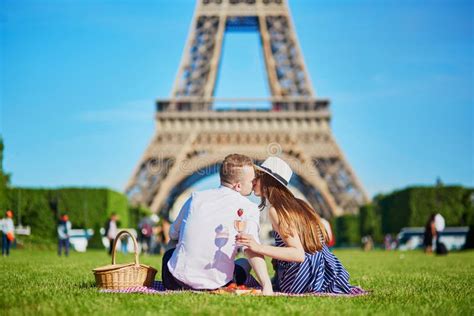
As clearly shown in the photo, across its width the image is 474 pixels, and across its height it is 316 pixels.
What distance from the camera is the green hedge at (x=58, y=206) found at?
25969 mm

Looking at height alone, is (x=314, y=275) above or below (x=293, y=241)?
below

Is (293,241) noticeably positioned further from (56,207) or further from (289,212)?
(56,207)

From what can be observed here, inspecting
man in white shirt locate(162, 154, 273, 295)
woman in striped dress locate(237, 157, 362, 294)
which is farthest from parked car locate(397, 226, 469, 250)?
man in white shirt locate(162, 154, 273, 295)

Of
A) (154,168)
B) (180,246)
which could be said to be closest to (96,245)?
(154,168)

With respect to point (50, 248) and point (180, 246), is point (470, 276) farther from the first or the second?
point (50, 248)

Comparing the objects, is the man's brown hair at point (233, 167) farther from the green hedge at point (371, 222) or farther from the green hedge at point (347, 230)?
the green hedge at point (347, 230)

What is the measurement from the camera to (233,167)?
5.20 meters

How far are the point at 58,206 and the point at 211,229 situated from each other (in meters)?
23.2

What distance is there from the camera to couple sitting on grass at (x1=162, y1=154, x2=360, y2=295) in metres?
5.23

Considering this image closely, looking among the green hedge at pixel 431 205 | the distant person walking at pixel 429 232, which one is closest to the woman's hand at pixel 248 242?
the distant person walking at pixel 429 232

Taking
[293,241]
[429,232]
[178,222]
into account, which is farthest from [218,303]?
[429,232]

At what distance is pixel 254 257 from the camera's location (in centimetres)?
522

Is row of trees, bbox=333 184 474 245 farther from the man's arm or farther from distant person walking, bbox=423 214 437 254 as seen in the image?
the man's arm

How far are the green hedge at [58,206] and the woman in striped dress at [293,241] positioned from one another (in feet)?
69.3
